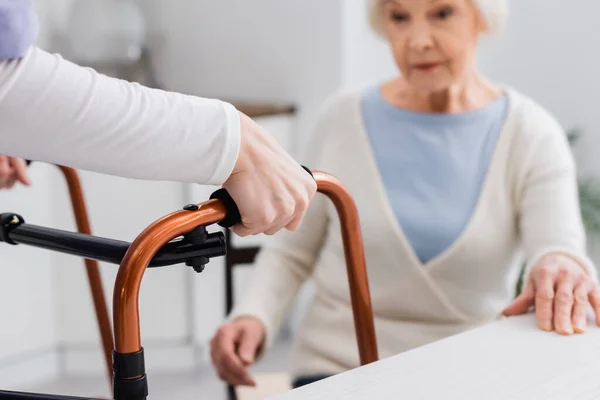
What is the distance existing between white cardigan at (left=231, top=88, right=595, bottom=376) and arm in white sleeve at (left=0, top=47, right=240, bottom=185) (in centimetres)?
74

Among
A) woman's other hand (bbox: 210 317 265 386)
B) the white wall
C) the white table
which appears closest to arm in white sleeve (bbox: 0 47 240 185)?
the white table

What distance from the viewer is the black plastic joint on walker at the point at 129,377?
617 millimetres

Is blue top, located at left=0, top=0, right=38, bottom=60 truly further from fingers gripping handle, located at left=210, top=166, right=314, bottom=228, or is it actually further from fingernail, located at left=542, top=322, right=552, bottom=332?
fingernail, located at left=542, top=322, right=552, bottom=332

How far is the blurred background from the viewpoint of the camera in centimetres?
275

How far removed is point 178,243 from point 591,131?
91.1 inches

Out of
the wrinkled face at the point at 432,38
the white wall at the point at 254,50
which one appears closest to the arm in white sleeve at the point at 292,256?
the wrinkled face at the point at 432,38

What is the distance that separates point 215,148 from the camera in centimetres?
64

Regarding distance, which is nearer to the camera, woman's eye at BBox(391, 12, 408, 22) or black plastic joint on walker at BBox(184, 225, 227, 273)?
black plastic joint on walker at BBox(184, 225, 227, 273)

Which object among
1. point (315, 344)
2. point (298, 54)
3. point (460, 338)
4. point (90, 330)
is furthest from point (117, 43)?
point (460, 338)

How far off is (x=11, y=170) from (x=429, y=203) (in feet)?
2.34

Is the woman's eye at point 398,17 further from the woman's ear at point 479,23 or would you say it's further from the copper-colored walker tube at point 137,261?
the copper-colored walker tube at point 137,261

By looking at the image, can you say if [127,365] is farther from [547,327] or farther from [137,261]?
[547,327]

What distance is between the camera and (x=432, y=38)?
4.60ft

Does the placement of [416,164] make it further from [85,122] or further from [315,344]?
[85,122]
